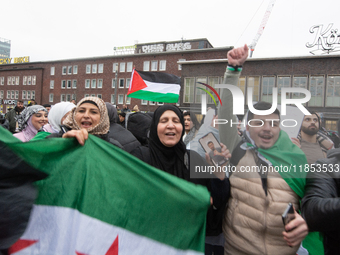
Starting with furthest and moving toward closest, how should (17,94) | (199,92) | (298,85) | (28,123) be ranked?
1. (17,94)
2. (28,123)
3. (199,92)
4. (298,85)

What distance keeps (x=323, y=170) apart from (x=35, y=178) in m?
2.00

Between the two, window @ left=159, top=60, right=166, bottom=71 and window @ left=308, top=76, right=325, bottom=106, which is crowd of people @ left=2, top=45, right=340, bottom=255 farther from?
window @ left=159, top=60, right=166, bottom=71

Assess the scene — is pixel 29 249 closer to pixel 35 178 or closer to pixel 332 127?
pixel 35 178

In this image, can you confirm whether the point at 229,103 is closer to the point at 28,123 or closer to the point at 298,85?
the point at 298,85

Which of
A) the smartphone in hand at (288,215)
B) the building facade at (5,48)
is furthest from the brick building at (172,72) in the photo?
the building facade at (5,48)

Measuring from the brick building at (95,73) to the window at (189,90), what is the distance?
117ft

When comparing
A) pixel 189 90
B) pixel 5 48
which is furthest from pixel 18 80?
pixel 5 48

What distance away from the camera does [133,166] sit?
1.77 metres

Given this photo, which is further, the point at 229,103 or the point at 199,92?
the point at 199,92

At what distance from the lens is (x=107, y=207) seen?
1.73 metres

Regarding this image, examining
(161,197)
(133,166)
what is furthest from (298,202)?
(133,166)

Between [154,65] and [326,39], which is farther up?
[154,65]

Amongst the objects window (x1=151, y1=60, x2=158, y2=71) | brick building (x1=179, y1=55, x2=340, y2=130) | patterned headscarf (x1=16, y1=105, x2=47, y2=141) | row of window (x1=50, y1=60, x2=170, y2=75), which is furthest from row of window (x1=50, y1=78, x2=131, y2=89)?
brick building (x1=179, y1=55, x2=340, y2=130)

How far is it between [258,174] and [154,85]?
5.07 m
